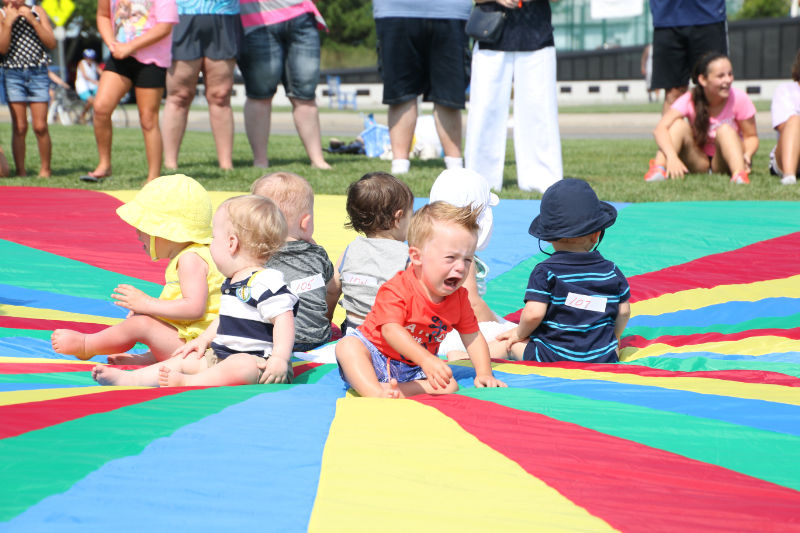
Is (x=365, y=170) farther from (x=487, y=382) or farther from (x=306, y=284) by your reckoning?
(x=487, y=382)

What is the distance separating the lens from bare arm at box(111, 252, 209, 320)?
3.13m

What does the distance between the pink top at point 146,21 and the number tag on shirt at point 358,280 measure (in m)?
4.28

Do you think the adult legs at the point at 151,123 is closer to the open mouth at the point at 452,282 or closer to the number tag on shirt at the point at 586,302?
the number tag on shirt at the point at 586,302

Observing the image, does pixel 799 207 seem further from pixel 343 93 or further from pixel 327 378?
pixel 343 93

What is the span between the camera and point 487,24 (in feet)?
22.6

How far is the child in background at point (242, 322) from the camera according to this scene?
2852 mm

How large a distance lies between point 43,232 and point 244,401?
117 inches

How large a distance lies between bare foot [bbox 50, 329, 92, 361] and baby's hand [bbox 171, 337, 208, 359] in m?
0.32

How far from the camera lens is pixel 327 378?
2996 millimetres

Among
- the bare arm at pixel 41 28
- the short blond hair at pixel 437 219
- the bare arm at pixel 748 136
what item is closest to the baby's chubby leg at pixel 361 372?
the short blond hair at pixel 437 219

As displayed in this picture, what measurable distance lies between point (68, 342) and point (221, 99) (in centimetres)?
537

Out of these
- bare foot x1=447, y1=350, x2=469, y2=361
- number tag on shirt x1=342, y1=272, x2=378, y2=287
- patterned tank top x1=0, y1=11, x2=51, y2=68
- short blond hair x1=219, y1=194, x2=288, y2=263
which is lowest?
Result: bare foot x1=447, y1=350, x2=469, y2=361

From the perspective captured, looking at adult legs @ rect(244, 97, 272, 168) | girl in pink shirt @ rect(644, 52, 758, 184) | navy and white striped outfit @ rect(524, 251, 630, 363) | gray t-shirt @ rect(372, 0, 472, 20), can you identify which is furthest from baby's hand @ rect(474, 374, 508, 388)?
adult legs @ rect(244, 97, 272, 168)

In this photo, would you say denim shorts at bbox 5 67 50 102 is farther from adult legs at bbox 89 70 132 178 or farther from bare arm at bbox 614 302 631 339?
bare arm at bbox 614 302 631 339
